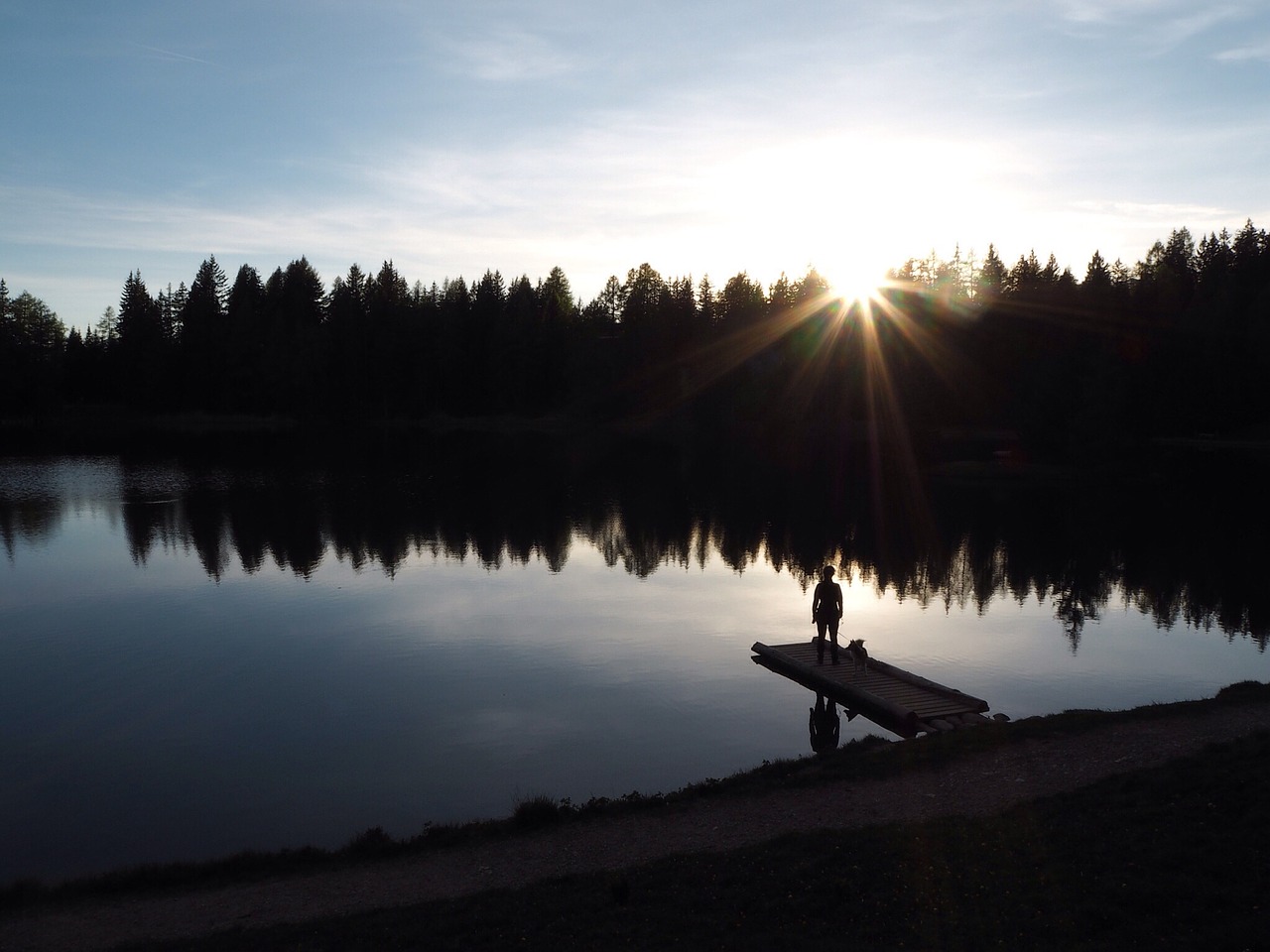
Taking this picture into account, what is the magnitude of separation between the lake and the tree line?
40.5m

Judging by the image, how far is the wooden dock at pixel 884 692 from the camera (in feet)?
56.2

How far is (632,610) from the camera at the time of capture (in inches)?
1085

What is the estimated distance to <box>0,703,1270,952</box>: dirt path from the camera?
10242mm

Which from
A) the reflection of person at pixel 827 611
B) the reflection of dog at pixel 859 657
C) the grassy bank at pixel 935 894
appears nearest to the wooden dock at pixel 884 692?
the reflection of dog at pixel 859 657

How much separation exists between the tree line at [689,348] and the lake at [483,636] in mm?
40528

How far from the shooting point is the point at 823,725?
18.4m

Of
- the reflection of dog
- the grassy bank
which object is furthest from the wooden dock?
the grassy bank

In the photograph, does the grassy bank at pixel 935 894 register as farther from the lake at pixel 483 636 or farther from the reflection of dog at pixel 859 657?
the reflection of dog at pixel 859 657

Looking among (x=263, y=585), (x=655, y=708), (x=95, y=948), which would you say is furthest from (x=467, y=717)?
(x=263, y=585)

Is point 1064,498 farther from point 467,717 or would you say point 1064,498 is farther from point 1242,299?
point 1242,299

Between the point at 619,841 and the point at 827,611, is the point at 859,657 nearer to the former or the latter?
the point at 827,611

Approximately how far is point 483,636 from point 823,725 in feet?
32.0

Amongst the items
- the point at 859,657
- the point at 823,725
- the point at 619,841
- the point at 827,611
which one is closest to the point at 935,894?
the point at 619,841

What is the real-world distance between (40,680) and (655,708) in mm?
13047
